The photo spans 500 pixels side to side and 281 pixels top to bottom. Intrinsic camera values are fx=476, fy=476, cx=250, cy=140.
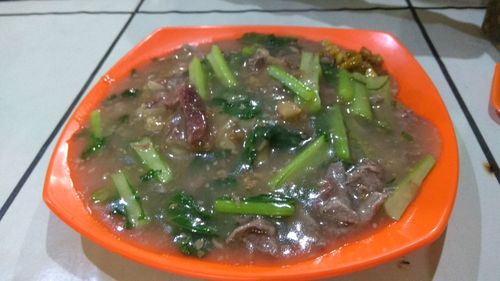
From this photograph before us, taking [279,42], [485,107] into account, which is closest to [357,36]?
[279,42]

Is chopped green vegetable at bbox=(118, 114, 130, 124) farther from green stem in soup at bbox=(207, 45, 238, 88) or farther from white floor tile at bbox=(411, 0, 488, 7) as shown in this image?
white floor tile at bbox=(411, 0, 488, 7)

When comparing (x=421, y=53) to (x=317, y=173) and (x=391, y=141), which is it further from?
(x=317, y=173)

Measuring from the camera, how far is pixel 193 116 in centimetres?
116

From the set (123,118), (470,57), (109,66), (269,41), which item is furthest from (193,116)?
(470,57)

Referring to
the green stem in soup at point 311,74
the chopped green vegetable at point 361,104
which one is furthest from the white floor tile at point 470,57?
the green stem in soup at point 311,74

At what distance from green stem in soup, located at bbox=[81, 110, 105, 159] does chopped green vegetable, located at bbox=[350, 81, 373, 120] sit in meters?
0.67

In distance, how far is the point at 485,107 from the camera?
141cm

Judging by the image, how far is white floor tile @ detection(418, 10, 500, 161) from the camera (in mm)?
1365

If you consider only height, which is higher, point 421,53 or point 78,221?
point 421,53

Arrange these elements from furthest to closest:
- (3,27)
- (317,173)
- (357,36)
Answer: (3,27) → (357,36) → (317,173)

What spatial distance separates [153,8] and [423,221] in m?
1.54

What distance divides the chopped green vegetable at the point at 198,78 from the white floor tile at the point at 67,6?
851mm

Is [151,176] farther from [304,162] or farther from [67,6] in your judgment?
[67,6]

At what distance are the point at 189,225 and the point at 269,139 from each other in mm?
291
